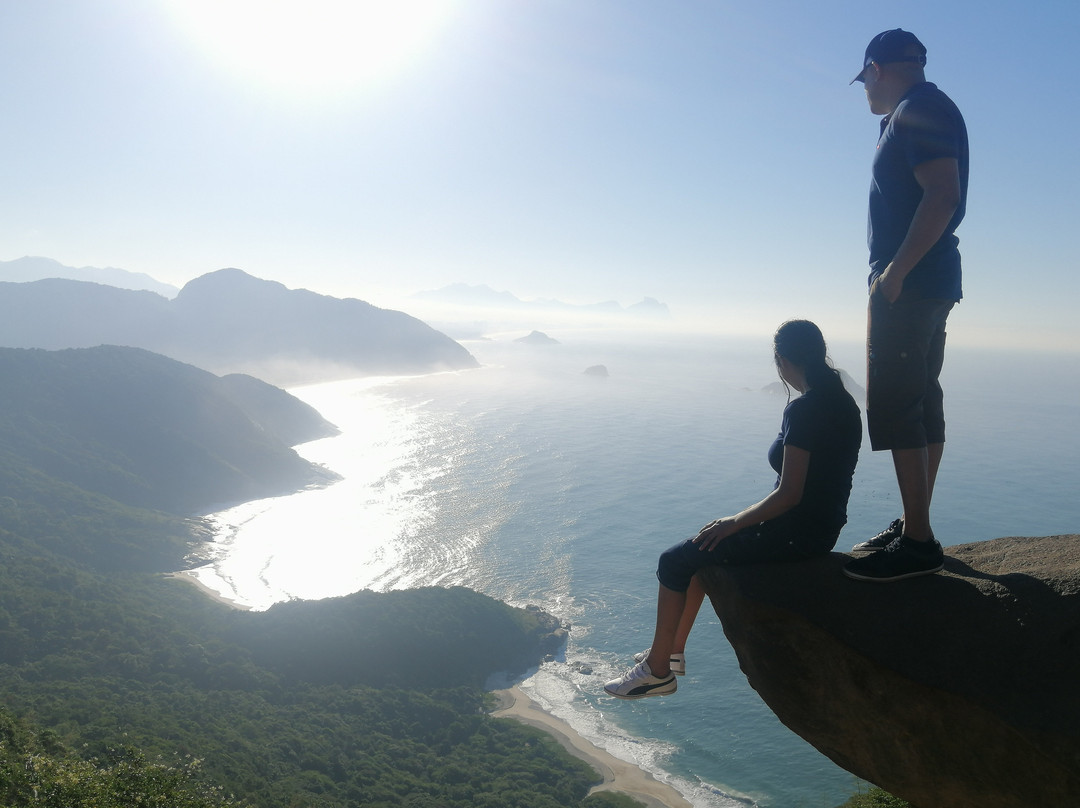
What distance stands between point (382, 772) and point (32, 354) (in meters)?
75.9

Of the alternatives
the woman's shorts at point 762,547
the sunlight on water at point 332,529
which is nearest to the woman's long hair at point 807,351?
the woman's shorts at point 762,547

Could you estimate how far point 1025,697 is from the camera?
11.9ft

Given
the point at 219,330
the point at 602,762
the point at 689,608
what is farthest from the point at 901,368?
the point at 219,330

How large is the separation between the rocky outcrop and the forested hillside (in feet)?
62.7

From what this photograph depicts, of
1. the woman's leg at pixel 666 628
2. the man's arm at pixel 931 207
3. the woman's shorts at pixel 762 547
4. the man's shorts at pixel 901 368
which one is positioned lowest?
the woman's leg at pixel 666 628

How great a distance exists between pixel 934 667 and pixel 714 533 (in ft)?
4.88

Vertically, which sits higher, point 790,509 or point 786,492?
point 786,492

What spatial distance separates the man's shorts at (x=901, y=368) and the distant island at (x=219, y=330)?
6967 inches

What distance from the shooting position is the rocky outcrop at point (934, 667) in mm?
3615

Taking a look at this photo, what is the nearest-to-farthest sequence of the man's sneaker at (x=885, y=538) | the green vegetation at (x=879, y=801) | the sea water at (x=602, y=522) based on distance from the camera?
the man's sneaker at (x=885, y=538) < the green vegetation at (x=879, y=801) < the sea water at (x=602, y=522)

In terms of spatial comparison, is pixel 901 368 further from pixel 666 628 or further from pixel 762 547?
pixel 666 628

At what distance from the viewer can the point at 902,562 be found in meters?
4.38

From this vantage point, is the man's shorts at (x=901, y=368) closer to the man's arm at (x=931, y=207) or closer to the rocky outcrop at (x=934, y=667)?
the man's arm at (x=931, y=207)

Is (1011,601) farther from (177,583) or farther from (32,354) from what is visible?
(32,354)
